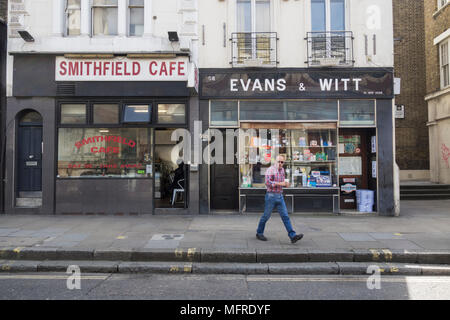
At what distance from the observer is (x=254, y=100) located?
10.9 meters

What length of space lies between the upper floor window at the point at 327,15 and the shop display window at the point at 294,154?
338 centimetres

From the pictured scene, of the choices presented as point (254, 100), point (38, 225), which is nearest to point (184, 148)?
point (254, 100)

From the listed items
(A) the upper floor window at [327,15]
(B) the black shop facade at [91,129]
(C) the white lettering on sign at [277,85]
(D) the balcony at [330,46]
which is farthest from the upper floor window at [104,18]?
(A) the upper floor window at [327,15]

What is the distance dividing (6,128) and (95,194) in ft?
11.8

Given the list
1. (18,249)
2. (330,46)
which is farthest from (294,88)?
(18,249)

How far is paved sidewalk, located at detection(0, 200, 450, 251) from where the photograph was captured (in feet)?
23.2

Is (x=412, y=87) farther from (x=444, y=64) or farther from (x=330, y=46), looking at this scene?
(x=330, y=46)

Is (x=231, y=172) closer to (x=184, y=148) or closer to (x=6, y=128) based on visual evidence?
(x=184, y=148)

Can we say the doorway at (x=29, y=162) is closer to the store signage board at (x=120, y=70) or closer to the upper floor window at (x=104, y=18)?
the store signage board at (x=120, y=70)

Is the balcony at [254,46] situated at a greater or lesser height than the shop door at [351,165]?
greater

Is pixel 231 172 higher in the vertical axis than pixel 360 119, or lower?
lower

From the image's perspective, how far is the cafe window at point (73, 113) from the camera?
35.9 feet

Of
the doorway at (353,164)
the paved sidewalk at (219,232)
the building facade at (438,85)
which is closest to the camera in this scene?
the paved sidewalk at (219,232)

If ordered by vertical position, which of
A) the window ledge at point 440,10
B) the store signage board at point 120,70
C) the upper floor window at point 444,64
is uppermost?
the window ledge at point 440,10
